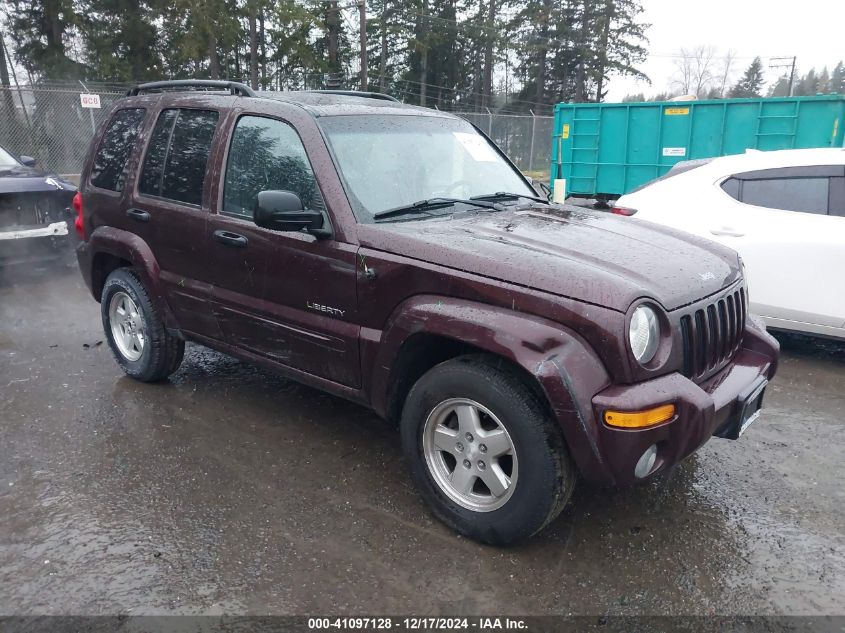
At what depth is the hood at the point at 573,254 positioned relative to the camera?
106 inches

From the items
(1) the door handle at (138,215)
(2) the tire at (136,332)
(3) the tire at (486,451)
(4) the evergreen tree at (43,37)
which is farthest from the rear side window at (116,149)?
(4) the evergreen tree at (43,37)

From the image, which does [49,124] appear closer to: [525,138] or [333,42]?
[525,138]

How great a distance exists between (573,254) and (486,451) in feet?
3.09

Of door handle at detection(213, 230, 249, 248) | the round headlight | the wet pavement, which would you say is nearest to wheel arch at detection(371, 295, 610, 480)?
the round headlight

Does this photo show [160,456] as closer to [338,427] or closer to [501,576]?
[338,427]

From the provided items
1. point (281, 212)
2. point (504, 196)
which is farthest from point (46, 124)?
point (281, 212)

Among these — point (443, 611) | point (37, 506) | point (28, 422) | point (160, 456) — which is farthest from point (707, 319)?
point (28, 422)

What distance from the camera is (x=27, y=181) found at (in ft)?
24.6

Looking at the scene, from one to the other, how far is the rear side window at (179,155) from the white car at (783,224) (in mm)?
3031

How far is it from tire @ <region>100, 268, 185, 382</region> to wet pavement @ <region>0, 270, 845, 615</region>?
209 mm

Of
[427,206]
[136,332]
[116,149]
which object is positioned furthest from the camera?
[136,332]

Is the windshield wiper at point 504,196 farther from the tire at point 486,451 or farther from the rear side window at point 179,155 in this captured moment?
the rear side window at point 179,155

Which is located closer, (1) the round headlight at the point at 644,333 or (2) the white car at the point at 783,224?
(1) the round headlight at the point at 644,333

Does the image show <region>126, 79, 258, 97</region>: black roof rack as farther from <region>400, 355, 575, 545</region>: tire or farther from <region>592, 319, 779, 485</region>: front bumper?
<region>592, 319, 779, 485</region>: front bumper
